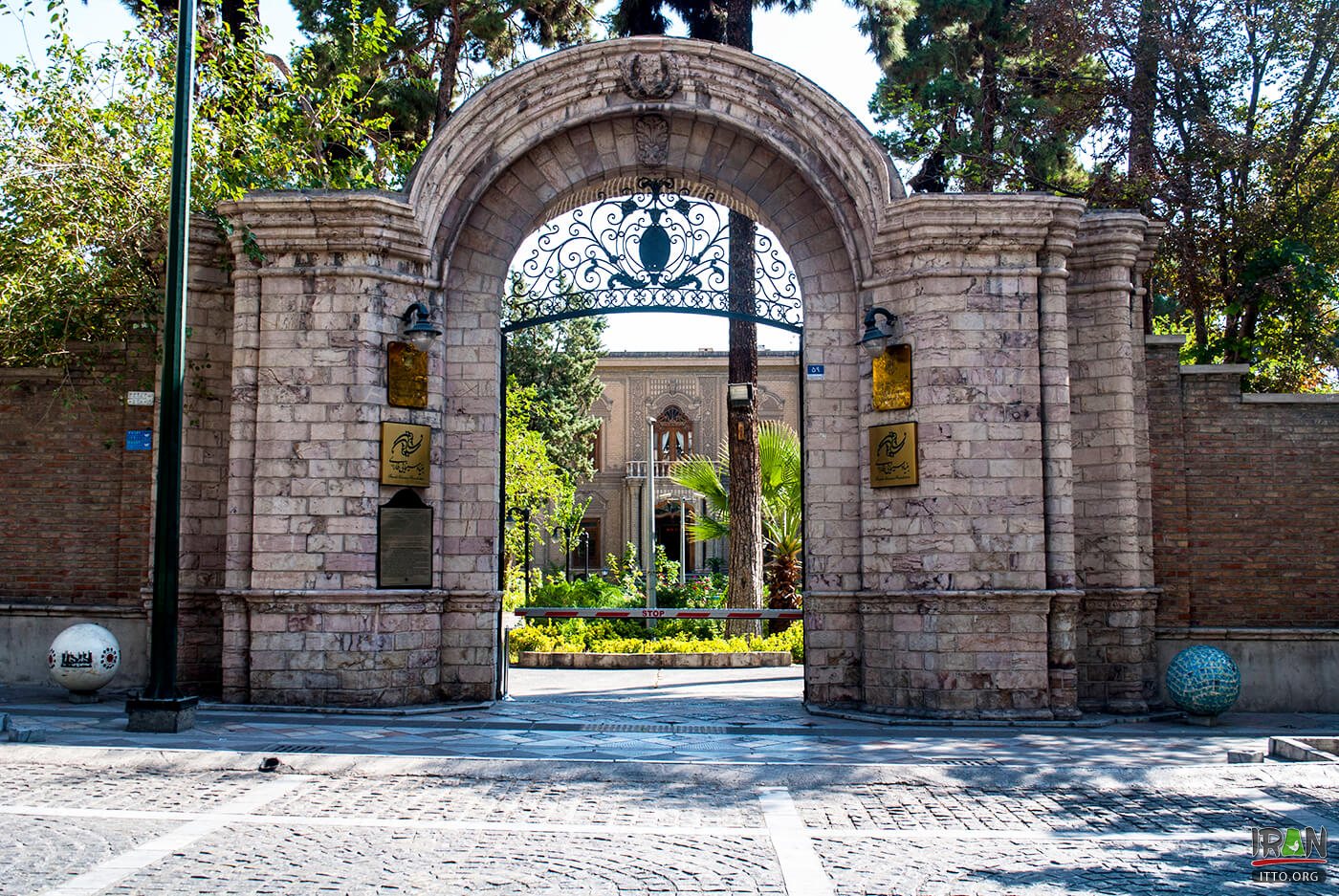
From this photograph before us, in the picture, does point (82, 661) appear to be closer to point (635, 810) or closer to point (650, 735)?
point (650, 735)

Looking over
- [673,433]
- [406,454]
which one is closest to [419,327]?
[406,454]

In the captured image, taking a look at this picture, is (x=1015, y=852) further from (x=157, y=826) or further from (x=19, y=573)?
(x=19, y=573)

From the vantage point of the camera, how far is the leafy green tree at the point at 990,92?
60.2 feet

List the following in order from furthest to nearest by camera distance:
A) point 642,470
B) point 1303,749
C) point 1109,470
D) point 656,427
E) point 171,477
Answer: point 656,427
point 642,470
point 1109,470
point 171,477
point 1303,749

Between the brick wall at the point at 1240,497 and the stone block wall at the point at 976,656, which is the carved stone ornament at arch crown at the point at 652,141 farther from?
the brick wall at the point at 1240,497

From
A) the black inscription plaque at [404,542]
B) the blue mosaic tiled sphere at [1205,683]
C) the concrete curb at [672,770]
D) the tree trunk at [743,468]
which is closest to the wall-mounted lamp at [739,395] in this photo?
the tree trunk at [743,468]

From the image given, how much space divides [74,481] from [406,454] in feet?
14.2

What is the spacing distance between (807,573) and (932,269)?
3.41 metres

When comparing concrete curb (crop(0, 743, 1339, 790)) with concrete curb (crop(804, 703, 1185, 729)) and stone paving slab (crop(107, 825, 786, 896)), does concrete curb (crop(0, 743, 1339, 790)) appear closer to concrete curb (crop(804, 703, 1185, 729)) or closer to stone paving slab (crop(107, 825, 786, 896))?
stone paving slab (crop(107, 825, 786, 896))

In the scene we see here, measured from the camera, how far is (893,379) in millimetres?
12578

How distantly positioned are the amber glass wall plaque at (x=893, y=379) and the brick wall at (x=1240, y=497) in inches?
121

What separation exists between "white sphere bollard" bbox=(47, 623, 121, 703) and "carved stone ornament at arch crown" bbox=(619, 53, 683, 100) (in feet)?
25.9

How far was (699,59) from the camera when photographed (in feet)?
42.6

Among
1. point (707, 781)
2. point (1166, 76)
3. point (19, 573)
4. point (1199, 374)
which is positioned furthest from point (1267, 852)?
point (1166, 76)
